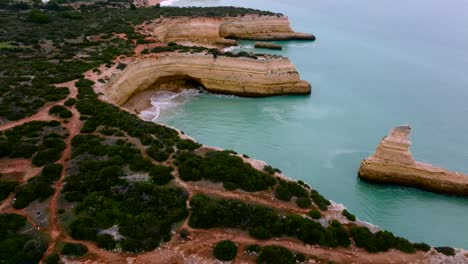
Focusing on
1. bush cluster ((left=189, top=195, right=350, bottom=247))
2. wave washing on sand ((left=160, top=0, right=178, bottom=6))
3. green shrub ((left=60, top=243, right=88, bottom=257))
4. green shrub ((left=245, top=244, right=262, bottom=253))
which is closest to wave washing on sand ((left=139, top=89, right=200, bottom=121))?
bush cluster ((left=189, top=195, right=350, bottom=247))

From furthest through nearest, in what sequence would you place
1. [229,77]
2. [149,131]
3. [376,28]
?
[376,28] → [229,77] → [149,131]

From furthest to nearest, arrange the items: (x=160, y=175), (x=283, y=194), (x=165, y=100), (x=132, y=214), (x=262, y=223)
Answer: (x=165, y=100), (x=160, y=175), (x=283, y=194), (x=132, y=214), (x=262, y=223)

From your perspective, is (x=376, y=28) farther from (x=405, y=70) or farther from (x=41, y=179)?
(x=41, y=179)

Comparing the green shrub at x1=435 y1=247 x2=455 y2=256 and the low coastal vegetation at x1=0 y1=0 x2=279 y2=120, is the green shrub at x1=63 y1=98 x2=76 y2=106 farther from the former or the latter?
the green shrub at x1=435 y1=247 x2=455 y2=256

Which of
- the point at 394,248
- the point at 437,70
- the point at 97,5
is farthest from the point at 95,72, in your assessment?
the point at 437,70

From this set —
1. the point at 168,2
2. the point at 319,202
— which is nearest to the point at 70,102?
the point at 319,202

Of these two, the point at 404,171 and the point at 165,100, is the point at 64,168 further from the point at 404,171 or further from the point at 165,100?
the point at 404,171
